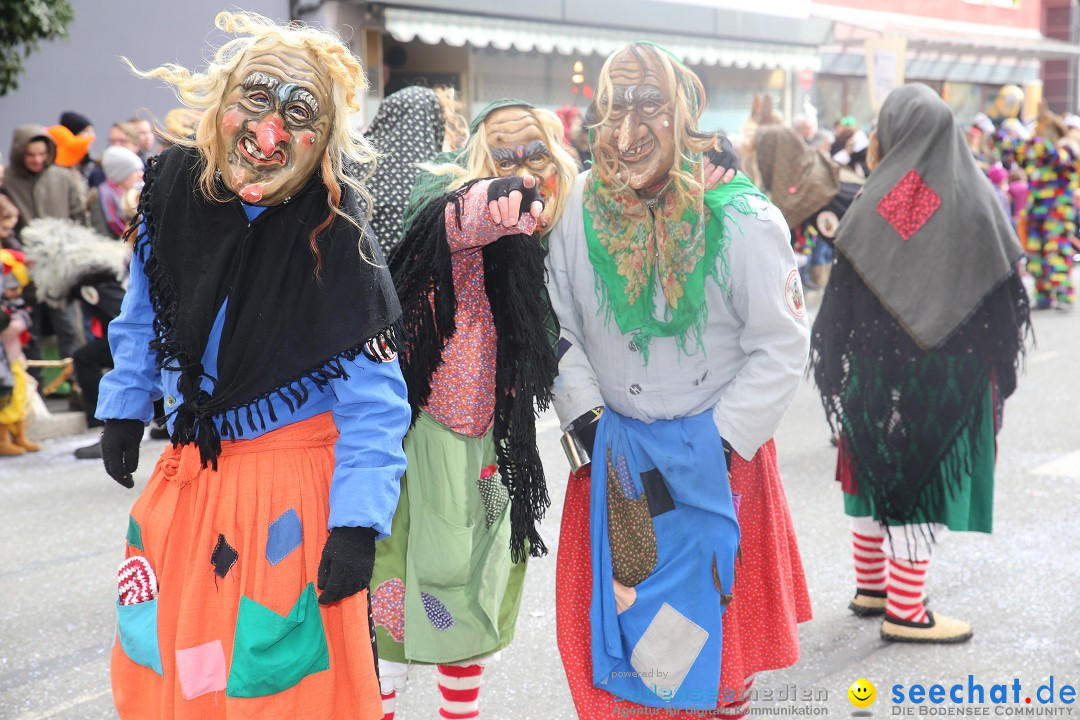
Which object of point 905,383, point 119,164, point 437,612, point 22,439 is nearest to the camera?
point 437,612

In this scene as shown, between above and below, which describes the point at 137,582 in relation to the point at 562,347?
below

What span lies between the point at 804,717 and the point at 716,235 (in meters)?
1.63

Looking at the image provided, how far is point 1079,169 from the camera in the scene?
11727 mm

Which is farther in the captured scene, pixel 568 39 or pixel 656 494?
pixel 568 39

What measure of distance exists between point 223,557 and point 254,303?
0.52 m

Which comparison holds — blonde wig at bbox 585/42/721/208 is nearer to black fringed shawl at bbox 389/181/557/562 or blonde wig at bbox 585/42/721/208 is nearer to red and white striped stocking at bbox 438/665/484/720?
black fringed shawl at bbox 389/181/557/562

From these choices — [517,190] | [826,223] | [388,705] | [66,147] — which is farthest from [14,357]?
[517,190]

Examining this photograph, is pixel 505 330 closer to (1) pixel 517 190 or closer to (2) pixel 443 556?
(1) pixel 517 190

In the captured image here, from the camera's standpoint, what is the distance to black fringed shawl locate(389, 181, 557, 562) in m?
2.90

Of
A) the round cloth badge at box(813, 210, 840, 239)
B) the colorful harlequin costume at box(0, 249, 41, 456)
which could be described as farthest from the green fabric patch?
the colorful harlequin costume at box(0, 249, 41, 456)

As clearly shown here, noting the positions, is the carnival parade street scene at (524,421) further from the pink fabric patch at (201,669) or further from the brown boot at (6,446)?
the brown boot at (6,446)

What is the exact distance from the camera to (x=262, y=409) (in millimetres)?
2352

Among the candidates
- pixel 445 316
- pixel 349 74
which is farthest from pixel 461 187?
pixel 349 74

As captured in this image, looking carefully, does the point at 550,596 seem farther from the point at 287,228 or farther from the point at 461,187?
the point at 287,228
